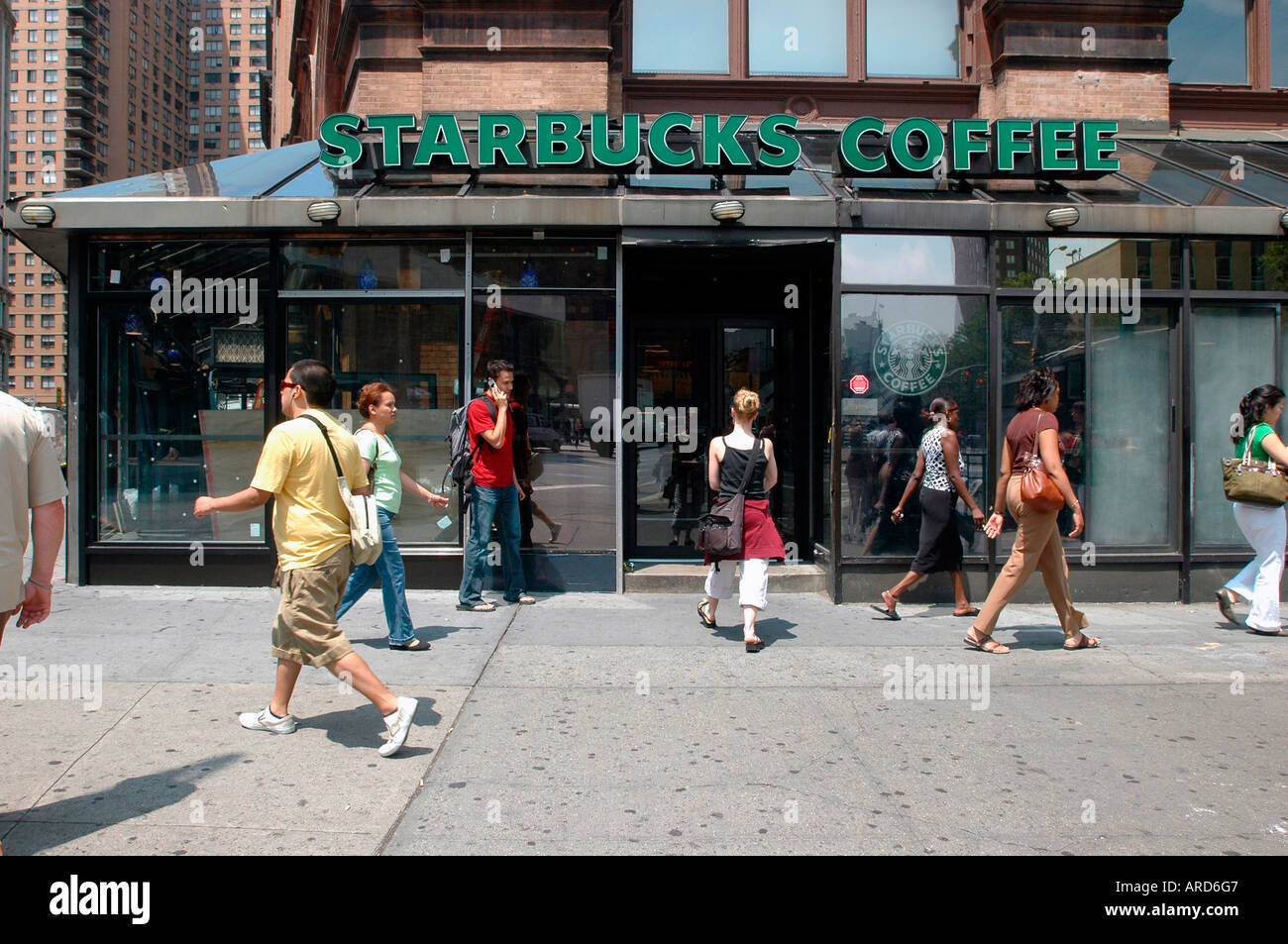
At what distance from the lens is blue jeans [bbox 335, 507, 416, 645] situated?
258 inches

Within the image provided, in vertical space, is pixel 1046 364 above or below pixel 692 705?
above

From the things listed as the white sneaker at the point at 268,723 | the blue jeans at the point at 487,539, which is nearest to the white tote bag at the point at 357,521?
the white sneaker at the point at 268,723

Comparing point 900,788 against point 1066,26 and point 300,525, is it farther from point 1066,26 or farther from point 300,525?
point 1066,26

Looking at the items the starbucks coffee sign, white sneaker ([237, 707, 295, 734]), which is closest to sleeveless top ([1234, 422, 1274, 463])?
the starbucks coffee sign

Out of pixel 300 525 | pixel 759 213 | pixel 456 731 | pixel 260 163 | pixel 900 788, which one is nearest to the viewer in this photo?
pixel 900 788

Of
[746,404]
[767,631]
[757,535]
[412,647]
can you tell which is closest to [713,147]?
[746,404]

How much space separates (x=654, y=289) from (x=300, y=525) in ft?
20.8

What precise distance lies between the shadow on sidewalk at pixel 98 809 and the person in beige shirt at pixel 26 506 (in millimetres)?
875

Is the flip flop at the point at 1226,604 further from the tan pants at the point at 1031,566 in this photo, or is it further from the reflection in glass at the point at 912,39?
the reflection in glass at the point at 912,39

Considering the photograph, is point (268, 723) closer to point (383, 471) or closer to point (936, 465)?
point (383, 471)

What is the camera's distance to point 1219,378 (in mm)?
9117

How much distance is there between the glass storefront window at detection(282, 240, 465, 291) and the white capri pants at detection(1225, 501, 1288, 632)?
6978 millimetres

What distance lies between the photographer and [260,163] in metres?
10.1
